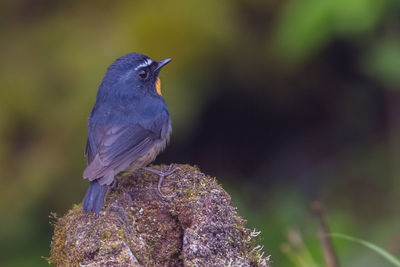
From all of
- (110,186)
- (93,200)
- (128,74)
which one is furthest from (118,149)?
(93,200)

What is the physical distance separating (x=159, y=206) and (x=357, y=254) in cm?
311

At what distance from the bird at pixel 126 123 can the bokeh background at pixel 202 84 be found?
1146 mm

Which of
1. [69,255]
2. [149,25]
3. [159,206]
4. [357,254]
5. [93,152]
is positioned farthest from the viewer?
[149,25]

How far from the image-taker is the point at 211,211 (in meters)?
3.24

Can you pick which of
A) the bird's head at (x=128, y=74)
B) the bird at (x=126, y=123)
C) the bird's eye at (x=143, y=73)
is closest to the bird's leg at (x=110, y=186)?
the bird at (x=126, y=123)

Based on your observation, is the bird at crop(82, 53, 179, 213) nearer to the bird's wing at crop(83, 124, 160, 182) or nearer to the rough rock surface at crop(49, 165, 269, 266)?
the bird's wing at crop(83, 124, 160, 182)

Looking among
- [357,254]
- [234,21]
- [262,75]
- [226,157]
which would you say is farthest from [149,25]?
[357,254]

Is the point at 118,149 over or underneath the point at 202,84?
underneath

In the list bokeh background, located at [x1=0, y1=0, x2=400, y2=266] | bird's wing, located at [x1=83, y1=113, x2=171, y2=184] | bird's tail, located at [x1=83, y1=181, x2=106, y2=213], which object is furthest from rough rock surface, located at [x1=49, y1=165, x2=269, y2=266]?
bokeh background, located at [x1=0, y1=0, x2=400, y2=266]

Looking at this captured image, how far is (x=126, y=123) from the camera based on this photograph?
480 cm

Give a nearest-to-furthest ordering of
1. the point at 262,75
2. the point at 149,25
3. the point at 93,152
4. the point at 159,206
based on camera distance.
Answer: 1. the point at 159,206
2. the point at 93,152
3. the point at 149,25
4. the point at 262,75

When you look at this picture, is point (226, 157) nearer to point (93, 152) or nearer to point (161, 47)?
point (161, 47)

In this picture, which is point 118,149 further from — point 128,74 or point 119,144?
point 128,74

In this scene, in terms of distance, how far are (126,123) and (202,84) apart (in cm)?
190
